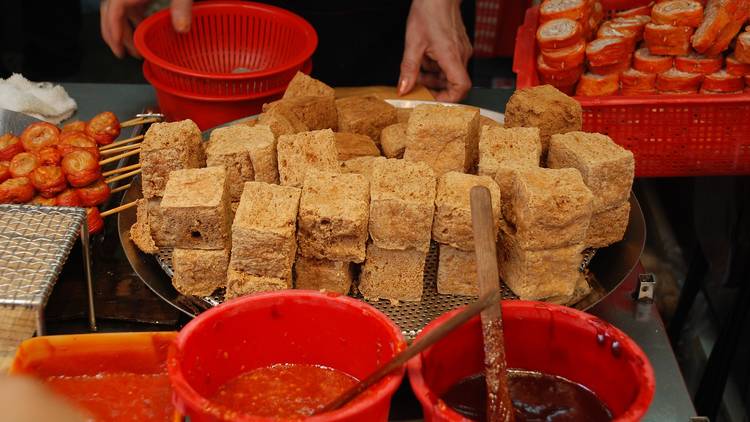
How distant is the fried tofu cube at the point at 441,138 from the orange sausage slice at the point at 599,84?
3.45 feet

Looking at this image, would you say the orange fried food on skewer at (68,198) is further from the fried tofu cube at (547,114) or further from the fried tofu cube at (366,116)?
the fried tofu cube at (547,114)

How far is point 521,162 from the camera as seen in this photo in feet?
7.38

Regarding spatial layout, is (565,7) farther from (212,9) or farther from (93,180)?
(93,180)

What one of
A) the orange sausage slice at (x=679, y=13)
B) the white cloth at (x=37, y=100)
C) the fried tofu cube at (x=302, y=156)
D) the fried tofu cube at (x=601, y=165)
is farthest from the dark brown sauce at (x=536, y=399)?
the white cloth at (x=37, y=100)

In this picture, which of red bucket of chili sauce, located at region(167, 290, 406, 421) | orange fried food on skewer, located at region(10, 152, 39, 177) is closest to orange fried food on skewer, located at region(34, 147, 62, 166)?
orange fried food on skewer, located at region(10, 152, 39, 177)

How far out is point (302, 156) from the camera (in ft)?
7.62

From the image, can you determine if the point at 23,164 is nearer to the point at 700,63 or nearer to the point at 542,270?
the point at 542,270

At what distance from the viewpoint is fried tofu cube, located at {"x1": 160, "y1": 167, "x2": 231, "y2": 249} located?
2062 mm

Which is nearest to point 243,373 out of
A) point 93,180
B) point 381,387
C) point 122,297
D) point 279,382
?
point 279,382

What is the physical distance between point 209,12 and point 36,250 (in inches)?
70.1

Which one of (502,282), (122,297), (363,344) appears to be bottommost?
(122,297)

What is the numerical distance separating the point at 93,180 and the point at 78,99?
1.00 m

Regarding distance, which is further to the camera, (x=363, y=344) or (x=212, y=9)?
(x=212, y=9)

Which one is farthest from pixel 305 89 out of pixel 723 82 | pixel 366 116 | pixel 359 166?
pixel 723 82
